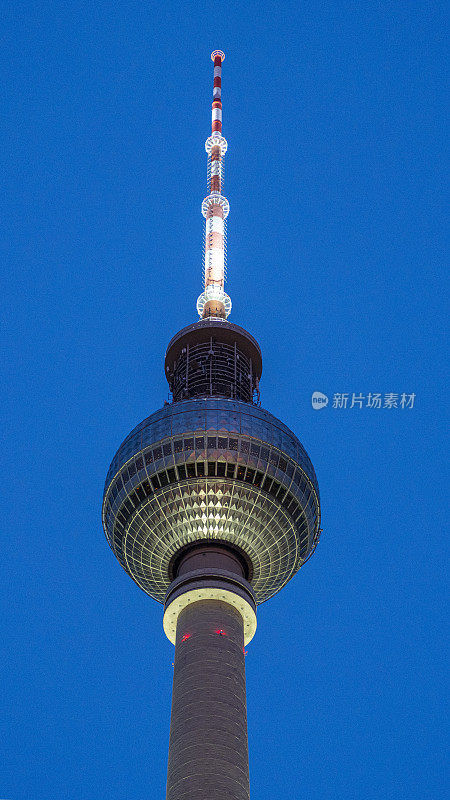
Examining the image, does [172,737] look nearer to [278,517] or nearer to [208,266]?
[278,517]

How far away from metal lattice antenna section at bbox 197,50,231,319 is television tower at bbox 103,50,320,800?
13.6 m

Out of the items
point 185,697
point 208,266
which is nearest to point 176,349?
point 208,266

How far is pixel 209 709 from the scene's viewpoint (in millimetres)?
45125

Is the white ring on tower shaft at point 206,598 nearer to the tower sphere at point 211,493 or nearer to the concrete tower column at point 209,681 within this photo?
the concrete tower column at point 209,681

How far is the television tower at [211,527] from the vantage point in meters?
47.4

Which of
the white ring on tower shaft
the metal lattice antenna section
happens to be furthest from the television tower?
the metal lattice antenna section

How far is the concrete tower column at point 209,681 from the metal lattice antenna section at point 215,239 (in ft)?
84.6

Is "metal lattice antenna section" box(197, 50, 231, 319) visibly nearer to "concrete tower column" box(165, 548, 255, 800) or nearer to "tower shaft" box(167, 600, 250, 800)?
"concrete tower column" box(165, 548, 255, 800)

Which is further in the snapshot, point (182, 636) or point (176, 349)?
point (176, 349)

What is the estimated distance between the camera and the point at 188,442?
178 feet

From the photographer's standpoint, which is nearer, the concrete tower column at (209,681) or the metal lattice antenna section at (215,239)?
the concrete tower column at (209,681)

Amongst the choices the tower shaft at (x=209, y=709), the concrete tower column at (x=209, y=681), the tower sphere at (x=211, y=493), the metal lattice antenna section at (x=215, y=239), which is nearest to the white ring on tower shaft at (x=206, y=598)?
the concrete tower column at (x=209, y=681)

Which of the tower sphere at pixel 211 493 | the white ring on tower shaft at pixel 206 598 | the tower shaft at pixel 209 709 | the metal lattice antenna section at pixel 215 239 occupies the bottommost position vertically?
the tower shaft at pixel 209 709

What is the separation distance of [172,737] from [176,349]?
30597mm
